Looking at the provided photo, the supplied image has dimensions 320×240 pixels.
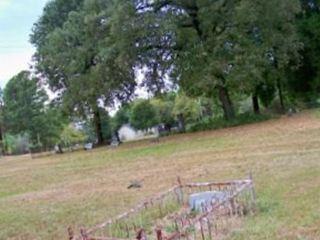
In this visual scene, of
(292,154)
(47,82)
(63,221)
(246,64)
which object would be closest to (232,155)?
(292,154)

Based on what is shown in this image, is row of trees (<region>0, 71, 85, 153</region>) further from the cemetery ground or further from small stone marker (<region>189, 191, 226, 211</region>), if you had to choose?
small stone marker (<region>189, 191, 226, 211</region>)

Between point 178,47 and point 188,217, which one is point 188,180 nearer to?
point 188,217

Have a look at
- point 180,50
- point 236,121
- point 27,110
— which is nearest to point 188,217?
point 180,50

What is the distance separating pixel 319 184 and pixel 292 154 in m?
3.93

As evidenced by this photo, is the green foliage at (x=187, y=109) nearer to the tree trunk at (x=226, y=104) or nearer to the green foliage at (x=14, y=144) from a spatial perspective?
the green foliage at (x=14, y=144)

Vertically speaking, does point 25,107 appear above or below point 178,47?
below

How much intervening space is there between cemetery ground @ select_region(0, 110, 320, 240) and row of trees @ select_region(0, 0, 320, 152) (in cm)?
595

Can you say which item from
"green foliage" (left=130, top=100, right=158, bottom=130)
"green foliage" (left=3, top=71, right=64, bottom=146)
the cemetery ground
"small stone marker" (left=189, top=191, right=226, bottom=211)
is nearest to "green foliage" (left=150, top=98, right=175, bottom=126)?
"green foliage" (left=130, top=100, right=158, bottom=130)

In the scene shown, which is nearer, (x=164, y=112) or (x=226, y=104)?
(x=226, y=104)

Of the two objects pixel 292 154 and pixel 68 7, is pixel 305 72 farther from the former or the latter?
pixel 292 154

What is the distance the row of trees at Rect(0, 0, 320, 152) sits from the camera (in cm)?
2248

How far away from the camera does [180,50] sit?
24.0m

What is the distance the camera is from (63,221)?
7906mm

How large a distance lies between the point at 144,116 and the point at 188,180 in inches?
1529
